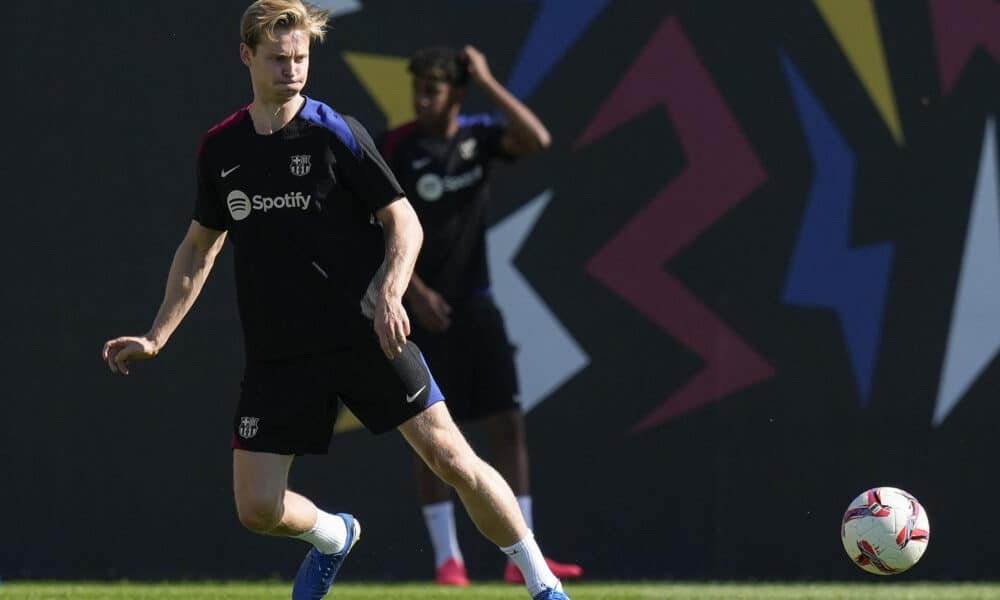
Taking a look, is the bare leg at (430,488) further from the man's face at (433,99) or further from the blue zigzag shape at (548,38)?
the blue zigzag shape at (548,38)

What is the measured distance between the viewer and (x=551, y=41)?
336 inches

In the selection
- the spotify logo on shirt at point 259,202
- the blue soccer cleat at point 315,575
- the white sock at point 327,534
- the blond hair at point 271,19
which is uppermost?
the blond hair at point 271,19

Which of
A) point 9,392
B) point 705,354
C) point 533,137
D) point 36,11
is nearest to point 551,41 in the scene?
point 533,137

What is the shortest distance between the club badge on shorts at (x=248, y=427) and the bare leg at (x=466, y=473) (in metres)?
0.47

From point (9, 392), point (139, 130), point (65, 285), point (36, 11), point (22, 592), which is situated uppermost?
point (36, 11)

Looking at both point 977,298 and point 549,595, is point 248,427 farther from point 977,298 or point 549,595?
point 977,298

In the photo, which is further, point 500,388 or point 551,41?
point 551,41

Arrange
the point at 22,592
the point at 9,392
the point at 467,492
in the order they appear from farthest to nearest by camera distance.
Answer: the point at 9,392 → the point at 22,592 → the point at 467,492

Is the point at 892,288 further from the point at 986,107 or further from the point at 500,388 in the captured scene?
the point at 500,388

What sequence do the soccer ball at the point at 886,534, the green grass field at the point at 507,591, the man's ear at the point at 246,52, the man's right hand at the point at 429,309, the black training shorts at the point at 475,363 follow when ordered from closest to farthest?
the man's ear at the point at 246,52 → the soccer ball at the point at 886,534 → the green grass field at the point at 507,591 → the man's right hand at the point at 429,309 → the black training shorts at the point at 475,363

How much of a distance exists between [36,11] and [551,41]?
2.63 m

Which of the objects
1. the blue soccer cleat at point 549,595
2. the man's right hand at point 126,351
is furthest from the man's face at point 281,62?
the blue soccer cleat at point 549,595

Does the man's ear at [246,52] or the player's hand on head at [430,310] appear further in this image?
the player's hand on head at [430,310]

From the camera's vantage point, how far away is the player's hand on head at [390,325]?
4.96 meters
